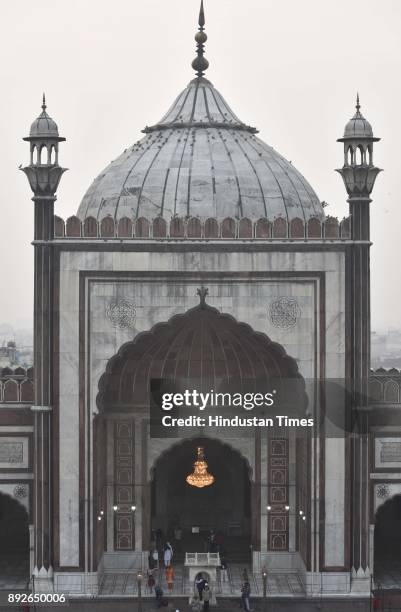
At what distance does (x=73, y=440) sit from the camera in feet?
86.6

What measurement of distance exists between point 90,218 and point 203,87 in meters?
7.70

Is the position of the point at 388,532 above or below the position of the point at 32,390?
below

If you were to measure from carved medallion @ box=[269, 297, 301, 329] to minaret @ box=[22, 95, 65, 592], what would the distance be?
15.9 ft

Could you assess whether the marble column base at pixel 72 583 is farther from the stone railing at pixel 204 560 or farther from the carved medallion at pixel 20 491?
the stone railing at pixel 204 560

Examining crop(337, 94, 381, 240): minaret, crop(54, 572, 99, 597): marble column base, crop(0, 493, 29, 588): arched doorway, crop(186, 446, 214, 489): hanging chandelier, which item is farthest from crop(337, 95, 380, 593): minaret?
crop(0, 493, 29, 588): arched doorway

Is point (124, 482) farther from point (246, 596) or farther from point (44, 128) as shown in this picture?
point (44, 128)

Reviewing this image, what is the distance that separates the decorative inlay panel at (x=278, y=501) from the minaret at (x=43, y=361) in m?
5.45

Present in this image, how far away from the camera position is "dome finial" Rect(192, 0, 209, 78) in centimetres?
3294

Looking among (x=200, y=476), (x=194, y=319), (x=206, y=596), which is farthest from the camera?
(x=200, y=476)

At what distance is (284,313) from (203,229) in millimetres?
2551

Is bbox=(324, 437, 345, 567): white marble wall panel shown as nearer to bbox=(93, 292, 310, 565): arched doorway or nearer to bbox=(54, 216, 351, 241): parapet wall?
bbox=(93, 292, 310, 565): arched doorway

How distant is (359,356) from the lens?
86.5 feet

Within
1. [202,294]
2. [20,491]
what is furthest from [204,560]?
[202,294]

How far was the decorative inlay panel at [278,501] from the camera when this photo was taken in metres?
28.7
